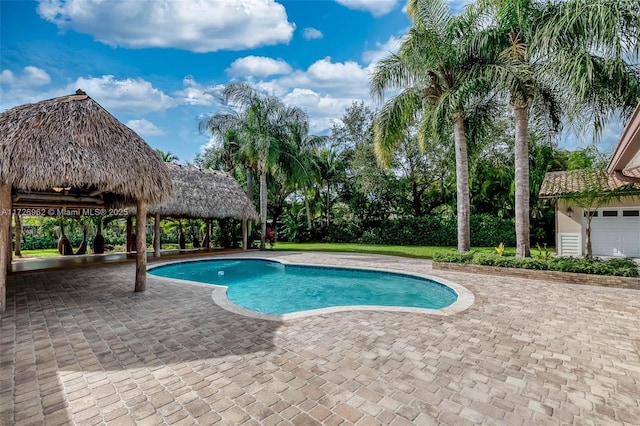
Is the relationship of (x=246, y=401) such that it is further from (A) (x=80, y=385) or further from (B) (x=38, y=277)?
(B) (x=38, y=277)

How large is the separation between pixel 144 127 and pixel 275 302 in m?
25.5

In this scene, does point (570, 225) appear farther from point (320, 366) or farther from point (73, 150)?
point (73, 150)

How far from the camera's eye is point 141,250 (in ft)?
24.7

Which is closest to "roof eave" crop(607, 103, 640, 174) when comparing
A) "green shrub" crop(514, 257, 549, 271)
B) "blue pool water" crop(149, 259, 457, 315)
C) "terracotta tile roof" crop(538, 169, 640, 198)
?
"green shrub" crop(514, 257, 549, 271)

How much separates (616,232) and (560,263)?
24.0 feet

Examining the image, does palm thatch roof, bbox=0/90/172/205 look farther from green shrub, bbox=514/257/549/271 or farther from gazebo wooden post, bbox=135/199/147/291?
green shrub, bbox=514/257/549/271

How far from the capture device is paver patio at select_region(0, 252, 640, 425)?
2.73 m

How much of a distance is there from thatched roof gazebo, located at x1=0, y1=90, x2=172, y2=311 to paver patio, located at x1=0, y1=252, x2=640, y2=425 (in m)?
2.34

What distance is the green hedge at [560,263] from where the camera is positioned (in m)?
8.02

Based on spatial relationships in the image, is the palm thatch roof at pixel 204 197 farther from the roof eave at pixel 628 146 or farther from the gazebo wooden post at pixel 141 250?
the roof eave at pixel 628 146

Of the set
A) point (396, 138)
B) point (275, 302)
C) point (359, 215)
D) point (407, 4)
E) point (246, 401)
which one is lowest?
point (275, 302)

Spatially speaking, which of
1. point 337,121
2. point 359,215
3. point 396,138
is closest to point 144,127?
point 337,121

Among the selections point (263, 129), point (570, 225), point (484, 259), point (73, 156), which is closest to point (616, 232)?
point (570, 225)

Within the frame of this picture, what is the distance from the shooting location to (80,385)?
3137 mm
